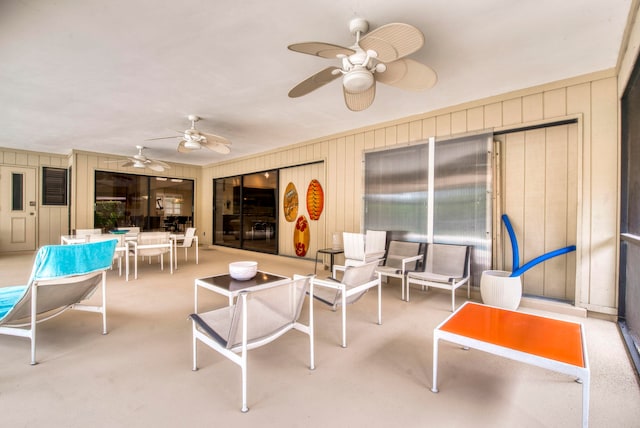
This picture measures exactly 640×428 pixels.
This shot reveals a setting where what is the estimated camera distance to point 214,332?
6.23 feet

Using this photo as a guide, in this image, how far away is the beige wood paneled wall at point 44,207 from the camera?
748 cm

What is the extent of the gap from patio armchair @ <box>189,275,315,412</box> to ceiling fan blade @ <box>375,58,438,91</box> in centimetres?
182

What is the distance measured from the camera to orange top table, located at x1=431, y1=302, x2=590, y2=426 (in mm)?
1587

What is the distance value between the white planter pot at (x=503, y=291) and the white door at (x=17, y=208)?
1018cm

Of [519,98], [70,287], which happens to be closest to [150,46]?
[70,287]

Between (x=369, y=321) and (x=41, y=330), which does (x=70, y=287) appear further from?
(x=369, y=321)

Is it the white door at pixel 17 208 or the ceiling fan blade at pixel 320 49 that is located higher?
the ceiling fan blade at pixel 320 49

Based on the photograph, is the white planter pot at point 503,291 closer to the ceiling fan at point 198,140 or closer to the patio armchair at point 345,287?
the patio armchair at point 345,287

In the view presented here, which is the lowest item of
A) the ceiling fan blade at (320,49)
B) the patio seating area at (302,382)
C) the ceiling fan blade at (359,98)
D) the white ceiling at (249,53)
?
the patio seating area at (302,382)

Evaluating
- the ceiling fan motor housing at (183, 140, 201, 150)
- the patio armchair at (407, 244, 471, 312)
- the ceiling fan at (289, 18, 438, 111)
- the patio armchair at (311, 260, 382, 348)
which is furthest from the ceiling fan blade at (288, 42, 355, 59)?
the ceiling fan motor housing at (183, 140, 201, 150)

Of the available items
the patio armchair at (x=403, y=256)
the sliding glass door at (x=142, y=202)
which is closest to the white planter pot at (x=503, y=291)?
the patio armchair at (x=403, y=256)

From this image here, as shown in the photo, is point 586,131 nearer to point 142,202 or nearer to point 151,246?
point 151,246

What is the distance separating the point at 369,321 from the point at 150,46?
11.3 ft

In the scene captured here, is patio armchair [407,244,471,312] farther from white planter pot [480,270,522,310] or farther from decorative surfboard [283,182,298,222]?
decorative surfboard [283,182,298,222]
